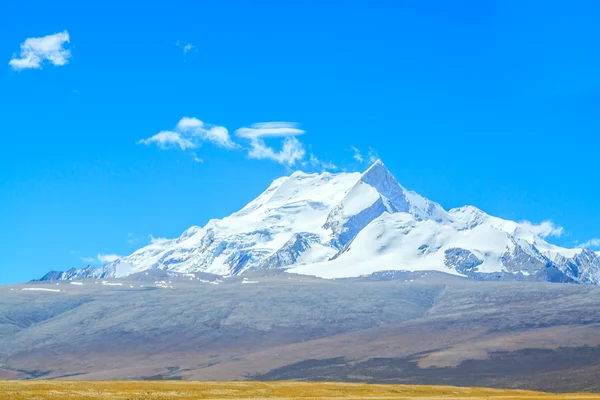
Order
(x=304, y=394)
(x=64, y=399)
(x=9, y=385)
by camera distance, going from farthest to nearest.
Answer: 1. (x=304, y=394)
2. (x=9, y=385)
3. (x=64, y=399)

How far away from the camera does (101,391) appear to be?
104250 mm

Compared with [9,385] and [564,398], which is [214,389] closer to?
[9,385]

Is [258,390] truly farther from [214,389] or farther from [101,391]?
[101,391]

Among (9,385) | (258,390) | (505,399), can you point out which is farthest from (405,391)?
(9,385)

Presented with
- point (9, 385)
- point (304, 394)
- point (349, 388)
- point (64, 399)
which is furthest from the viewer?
point (349, 388)

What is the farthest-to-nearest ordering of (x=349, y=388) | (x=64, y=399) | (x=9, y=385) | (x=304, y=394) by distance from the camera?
(x=349, y=388) < (x=304, y=394) < (x=9, y=385) < (x=64, y=399)

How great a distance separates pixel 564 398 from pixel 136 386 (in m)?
56.0

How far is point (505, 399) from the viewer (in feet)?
395

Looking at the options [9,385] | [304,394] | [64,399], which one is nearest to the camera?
[64,399]

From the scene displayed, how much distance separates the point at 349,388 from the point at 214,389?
2614cm

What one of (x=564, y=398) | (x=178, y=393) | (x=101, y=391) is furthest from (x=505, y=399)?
(x=101, y=391)

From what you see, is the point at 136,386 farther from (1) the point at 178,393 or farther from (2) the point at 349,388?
(2) the point at 349,388

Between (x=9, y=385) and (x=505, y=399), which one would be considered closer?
(x=9, y=385)

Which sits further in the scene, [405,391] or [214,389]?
[405,391]
